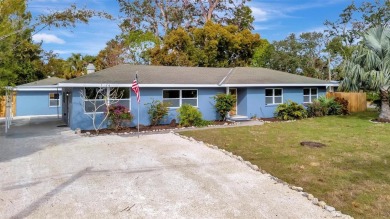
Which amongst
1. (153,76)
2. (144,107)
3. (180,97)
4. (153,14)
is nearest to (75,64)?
(153,14)

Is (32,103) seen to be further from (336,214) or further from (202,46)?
(336,214)

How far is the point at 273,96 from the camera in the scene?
20109 millimetres

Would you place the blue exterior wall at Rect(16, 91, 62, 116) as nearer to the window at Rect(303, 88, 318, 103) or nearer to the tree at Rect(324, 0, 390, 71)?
the window at Rect(303, 88, 318, 103)

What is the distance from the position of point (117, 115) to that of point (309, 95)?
1424 cm

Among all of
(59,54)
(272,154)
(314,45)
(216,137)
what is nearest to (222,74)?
(216,137)

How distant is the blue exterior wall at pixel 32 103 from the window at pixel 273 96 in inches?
647

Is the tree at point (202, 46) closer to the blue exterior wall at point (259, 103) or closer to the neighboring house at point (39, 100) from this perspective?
the neighboring house at point (39, 100)

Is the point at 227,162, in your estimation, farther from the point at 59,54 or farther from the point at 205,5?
the point at 59,54

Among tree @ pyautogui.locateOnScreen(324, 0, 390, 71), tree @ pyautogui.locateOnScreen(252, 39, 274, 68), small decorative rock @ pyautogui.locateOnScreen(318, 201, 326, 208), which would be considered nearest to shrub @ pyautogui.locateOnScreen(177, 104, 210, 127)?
small decorative rock @ pyautogui.locateOnScreen(318, 201, 326, 208)

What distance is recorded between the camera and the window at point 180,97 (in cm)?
1725

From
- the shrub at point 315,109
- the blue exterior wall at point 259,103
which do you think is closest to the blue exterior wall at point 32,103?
the blue exterior wall at point 259,103

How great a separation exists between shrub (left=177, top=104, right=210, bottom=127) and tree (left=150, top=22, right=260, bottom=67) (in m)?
13.6

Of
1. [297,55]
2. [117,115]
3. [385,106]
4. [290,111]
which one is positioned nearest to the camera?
[117,115]

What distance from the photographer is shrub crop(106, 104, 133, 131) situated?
1457cm
